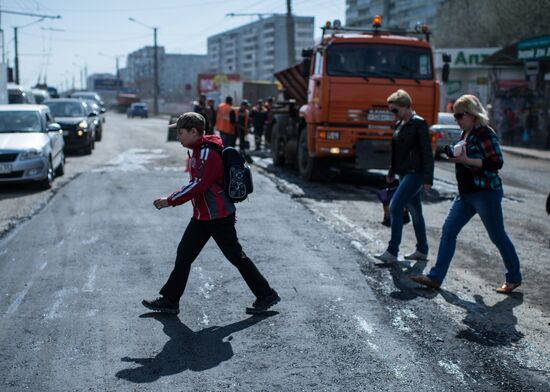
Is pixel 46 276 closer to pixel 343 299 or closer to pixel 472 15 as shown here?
pixel 343 299

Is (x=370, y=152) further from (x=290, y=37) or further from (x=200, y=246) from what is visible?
(x=290, y=37)

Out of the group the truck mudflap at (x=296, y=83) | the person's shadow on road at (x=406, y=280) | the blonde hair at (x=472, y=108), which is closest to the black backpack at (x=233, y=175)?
the person's shadow on road at (x=406, y=280)

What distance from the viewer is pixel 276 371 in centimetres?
461

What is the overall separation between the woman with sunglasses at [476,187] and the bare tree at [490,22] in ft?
115

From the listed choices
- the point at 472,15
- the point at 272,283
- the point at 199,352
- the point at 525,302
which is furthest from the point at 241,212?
the point at 472,15

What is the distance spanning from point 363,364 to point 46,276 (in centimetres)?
365

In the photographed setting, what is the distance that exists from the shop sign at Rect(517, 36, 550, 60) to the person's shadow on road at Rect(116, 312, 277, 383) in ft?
90.3

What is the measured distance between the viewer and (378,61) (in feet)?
46.9

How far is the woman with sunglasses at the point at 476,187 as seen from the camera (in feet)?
20.8

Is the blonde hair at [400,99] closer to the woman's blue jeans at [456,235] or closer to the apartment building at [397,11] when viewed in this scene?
the woman's blue jeans at [456,235]

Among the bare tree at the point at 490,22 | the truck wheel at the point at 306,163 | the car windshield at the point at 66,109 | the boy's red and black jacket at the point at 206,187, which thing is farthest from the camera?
the bare tree at the point at 490,22

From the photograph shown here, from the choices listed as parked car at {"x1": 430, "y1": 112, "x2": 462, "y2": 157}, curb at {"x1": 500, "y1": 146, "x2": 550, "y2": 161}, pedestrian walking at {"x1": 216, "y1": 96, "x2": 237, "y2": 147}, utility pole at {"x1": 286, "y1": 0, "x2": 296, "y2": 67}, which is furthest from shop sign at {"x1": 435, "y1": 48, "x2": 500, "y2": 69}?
pedestrian walking at {"x1": 216, "y1": 96, "x2": 237, "y2": 147}

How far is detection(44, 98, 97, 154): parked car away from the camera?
21719 mm

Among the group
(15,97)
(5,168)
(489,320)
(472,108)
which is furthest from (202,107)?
(489,320)
